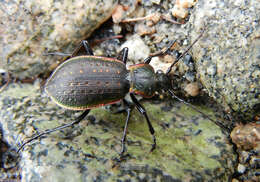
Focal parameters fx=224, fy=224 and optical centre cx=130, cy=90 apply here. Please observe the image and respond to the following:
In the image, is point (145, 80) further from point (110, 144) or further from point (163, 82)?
point (110, 144)

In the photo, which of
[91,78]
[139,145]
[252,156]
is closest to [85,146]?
[139,145]

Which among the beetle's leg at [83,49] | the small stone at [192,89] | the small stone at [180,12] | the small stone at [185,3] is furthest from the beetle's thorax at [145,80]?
the small stone at [185,3]

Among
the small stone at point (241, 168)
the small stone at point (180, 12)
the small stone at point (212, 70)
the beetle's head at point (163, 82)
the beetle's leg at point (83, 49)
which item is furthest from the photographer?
the small stone at point (180, 12)

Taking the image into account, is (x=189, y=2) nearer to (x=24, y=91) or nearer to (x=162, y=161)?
(x=162, y=161)

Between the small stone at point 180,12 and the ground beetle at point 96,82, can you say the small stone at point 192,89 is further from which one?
the small stone at point 180,12

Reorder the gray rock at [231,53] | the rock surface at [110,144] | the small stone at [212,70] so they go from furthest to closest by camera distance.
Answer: the small stone at [212,70] → the gray rock at [231,53] → the rock surface at [110,144]

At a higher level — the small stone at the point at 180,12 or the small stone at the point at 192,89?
the small stone at the point at 180,12

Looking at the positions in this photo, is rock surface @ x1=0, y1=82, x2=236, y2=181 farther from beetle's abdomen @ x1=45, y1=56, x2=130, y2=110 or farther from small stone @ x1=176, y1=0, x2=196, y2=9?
small stone @ x1=176, y1=0, x2=196, y2=9

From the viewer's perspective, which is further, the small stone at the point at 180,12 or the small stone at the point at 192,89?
the small stone at the point at 180,12
